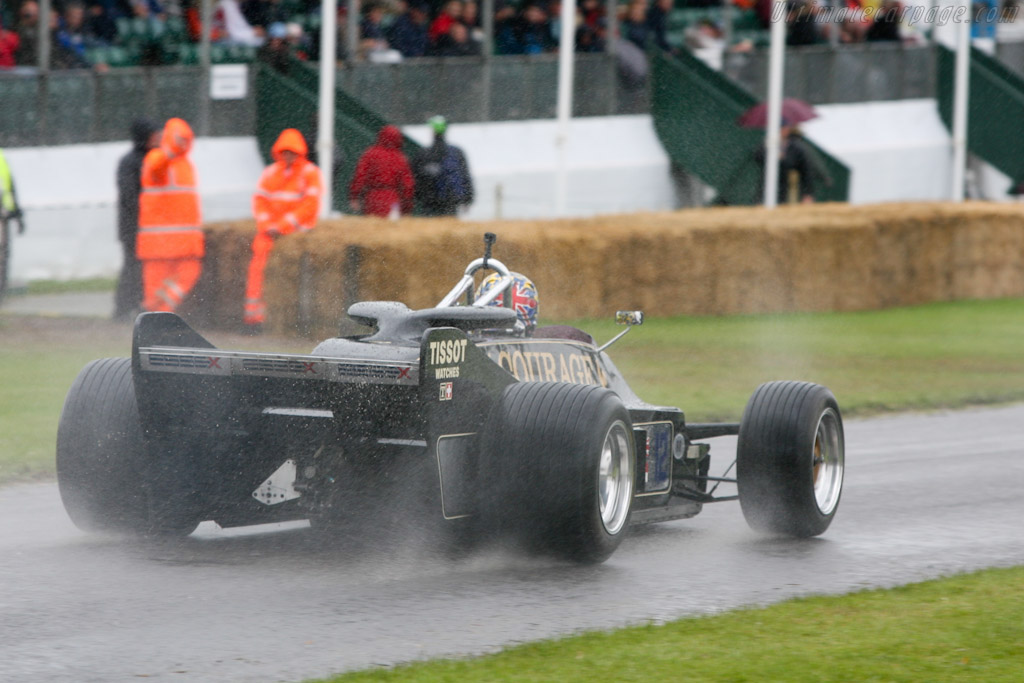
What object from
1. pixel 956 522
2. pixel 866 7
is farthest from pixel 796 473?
pixel 866 7

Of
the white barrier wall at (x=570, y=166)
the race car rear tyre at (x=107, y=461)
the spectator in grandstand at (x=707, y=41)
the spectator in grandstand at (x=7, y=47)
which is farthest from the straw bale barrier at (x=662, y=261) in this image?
the race car rear tyre at (x=107, y=461)

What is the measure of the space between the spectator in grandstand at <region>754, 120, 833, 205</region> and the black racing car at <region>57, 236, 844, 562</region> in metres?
15.6

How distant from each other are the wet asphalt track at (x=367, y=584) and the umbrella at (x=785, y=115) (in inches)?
575

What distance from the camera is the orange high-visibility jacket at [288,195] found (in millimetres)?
15633

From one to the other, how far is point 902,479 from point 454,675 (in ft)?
17.1

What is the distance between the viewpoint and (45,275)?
17.2m

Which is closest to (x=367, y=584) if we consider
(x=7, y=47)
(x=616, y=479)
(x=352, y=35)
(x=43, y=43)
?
(x=616, y=479)

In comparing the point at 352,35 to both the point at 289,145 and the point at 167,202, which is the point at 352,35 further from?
the point at 167,202

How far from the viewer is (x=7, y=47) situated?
19016 mm

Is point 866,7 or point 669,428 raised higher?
point 866,7

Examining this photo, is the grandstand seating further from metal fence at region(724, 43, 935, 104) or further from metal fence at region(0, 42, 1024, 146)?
metal fence at region(724, 43, 935, 104)

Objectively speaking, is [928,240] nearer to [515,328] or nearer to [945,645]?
[515,328]

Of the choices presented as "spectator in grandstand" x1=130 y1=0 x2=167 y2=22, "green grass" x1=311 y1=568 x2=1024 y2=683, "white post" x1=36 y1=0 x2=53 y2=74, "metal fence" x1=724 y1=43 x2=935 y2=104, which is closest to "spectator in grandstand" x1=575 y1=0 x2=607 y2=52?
"metal fence" x1=724 y1=43 x2=935 y2=104

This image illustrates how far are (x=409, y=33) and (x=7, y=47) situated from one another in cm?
556
